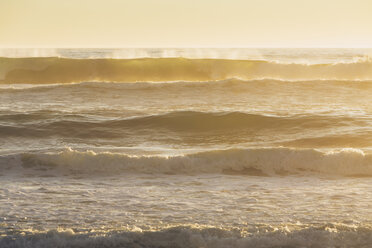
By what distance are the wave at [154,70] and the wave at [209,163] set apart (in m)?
22.1

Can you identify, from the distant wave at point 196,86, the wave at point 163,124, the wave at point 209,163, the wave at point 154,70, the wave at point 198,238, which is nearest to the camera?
the wave at point 198,238

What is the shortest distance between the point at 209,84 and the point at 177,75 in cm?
1072

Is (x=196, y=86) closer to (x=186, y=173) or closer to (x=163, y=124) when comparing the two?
(x=163, y=124)

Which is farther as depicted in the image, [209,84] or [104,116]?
[209,84]

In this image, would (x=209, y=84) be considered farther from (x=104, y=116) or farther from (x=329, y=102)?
(x=104, y=116)

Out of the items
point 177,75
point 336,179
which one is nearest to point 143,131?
point 336,179

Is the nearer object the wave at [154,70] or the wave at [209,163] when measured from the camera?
the wave at [209,163]

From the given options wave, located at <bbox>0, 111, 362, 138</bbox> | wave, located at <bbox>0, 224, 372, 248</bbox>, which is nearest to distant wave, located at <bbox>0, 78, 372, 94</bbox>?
wave, located at <bbox>0, 111, 362, 138</bbox>

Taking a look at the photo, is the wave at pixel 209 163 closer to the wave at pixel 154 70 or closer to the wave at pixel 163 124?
the wave at pixel 163 124

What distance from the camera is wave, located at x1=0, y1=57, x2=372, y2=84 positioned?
100 ft

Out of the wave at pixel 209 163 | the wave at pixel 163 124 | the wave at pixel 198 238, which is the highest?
the wave at pixel 198 238

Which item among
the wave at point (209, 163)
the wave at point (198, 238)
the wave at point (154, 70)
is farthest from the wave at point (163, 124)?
the wave at point (154, 70)

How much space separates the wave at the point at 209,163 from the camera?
8.20 metres

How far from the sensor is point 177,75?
1275 inches
